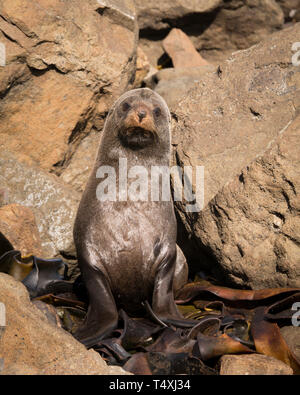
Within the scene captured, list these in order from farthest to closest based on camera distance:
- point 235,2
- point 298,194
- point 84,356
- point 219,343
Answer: point 235,2 < point 298,194 < point 219,343 < point 84,356

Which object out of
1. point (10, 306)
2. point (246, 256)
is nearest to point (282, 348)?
point (246, 256)

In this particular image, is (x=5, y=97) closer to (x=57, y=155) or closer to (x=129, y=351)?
(x=57, y=155)

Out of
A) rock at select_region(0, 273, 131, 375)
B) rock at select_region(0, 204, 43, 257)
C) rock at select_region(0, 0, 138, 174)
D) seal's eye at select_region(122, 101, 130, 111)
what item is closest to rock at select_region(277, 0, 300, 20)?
rock at select_region(0, 0, 138, 174)

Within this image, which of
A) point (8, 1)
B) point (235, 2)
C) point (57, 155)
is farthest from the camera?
point (235, 2)

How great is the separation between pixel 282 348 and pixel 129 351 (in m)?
1.24

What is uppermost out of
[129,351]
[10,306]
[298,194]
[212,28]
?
[212,28]

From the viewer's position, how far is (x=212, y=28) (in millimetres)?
10250

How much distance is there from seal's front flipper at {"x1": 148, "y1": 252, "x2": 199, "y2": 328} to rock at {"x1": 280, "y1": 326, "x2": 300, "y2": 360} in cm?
76

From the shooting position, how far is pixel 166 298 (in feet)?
16.8

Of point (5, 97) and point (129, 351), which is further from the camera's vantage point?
point (5, 97)

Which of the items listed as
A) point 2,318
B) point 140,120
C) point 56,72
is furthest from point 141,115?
point 2,318

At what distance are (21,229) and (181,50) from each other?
17.4 feet

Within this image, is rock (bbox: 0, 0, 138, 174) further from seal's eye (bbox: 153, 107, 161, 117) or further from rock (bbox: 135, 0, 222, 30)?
rock (bbox: 135, 0, 222, 30)

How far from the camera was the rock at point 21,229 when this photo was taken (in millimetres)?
5631
